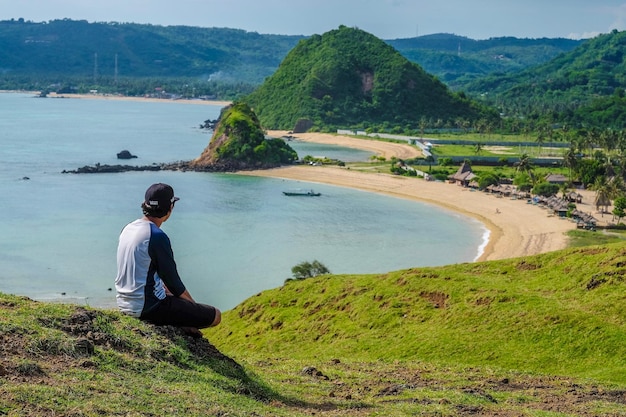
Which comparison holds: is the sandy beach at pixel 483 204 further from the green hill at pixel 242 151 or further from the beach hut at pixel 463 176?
the green hill at pixel 242 151

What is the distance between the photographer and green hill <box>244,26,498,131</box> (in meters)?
151

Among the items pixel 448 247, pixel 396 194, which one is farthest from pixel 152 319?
pixel 396 194

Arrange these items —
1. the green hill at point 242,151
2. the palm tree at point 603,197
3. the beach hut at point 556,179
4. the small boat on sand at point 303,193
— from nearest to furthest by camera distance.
→ the palm tree at point 603,197, the small boat on sand at point 303,193, the beach hut at point 556,179, the green hill at point 242,151

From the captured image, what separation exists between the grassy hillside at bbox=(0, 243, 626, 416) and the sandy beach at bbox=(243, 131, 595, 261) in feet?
84.5

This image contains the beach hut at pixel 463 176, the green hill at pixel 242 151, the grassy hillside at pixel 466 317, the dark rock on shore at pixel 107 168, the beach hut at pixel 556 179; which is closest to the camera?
the grassy hillside at pixel 466 317

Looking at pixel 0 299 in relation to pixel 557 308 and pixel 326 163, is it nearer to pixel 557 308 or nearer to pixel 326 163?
pixel 557 308

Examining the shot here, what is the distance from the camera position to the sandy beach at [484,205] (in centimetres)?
5122

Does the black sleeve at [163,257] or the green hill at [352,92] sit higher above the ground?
the green hill at [352,92]

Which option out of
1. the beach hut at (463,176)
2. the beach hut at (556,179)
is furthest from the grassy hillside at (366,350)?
the beach hut at (463,176)

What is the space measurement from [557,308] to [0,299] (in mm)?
12786

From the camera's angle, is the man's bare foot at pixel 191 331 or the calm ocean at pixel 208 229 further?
the calm ocean at pixel 208 229

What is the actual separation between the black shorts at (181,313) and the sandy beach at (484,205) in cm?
3865

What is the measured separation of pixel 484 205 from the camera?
67.8m

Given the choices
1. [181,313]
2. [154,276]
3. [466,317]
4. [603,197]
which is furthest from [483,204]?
[154,276]
